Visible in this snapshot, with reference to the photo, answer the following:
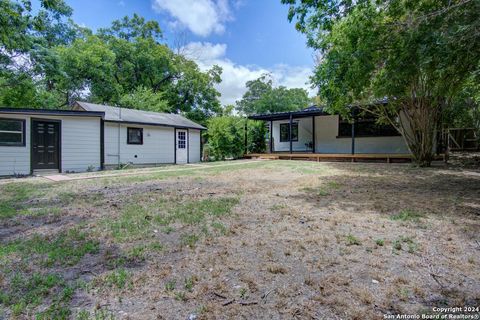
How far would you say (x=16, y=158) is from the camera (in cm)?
1079

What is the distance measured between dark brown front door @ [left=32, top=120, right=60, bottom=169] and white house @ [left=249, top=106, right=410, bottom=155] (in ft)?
37.6

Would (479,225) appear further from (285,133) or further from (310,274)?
(285,133)

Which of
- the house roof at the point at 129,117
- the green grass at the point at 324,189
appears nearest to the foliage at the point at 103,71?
the house roof at the point at 129,117

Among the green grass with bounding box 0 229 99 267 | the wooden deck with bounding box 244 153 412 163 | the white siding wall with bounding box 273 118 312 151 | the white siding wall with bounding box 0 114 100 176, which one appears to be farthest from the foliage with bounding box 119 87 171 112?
the green grass with bounding box 0 229 99 267

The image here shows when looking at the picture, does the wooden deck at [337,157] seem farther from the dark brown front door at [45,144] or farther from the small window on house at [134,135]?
the dark brown front door at [45,144]

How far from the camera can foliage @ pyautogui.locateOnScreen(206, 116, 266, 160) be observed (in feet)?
59.1

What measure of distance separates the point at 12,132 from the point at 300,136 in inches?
612

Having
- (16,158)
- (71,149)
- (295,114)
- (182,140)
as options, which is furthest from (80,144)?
(295,114)

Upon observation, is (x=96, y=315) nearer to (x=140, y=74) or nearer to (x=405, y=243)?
(x=405, y=243)

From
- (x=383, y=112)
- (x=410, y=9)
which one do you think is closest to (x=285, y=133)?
(x=383, y=112)

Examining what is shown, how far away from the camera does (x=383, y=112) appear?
13023mm

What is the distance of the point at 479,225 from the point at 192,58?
31.5 metres

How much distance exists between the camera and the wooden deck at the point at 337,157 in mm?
13902

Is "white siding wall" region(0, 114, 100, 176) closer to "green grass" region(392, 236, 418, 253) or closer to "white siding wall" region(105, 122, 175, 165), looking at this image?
"white siding wall" region(105, 122, 175, 165)
